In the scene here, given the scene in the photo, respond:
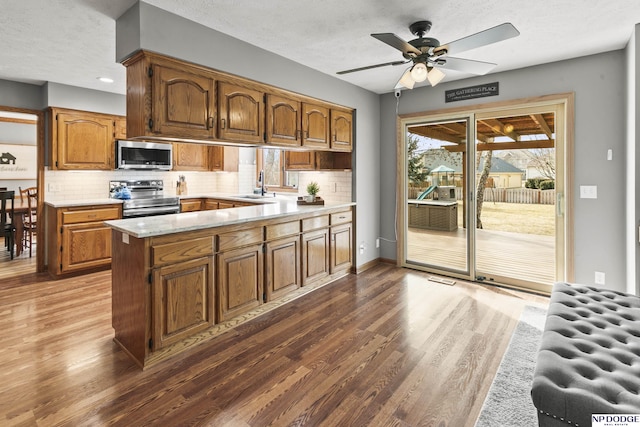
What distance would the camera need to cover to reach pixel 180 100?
279cm

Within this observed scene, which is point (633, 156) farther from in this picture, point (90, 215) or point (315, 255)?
point (90, 215)

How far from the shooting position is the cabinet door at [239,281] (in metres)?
2.89

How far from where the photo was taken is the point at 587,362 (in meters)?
1.54

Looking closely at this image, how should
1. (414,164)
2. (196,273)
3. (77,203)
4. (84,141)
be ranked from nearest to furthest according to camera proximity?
(196,273) < (77,203) < (84,141) < (414,164)

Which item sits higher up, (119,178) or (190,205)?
(119,178)

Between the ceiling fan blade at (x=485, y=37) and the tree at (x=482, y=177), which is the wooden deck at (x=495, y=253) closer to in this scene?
the tree at (x=482, y=177)

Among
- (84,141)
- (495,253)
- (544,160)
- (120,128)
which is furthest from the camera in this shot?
(120,128)

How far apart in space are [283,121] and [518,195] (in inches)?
116

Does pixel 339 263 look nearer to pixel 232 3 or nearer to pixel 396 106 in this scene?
pixel 396 106

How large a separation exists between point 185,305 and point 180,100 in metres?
1.64

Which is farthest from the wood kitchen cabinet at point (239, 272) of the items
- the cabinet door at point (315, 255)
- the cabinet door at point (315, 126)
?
the cabinet door at point (315, 126)

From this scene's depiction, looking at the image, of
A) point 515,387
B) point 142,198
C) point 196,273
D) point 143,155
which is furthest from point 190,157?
point 515,387

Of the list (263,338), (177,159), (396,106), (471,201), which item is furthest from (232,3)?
(177,159)

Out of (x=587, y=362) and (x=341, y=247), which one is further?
(x=341, y=247)
